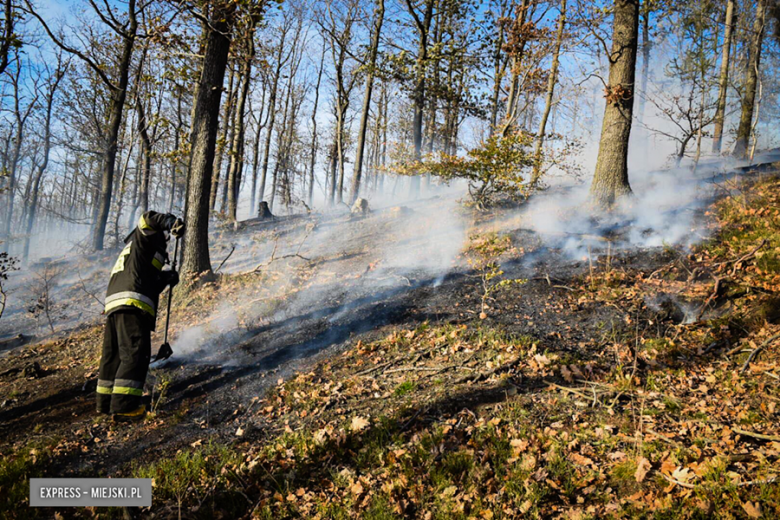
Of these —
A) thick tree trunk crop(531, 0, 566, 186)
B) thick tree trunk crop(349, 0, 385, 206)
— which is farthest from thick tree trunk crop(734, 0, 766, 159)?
thick tree trunk crop(349, 0, 385, 206)

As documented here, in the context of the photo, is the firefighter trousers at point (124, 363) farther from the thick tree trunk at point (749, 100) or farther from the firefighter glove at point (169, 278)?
the thick tree trunk at point (749, 100)

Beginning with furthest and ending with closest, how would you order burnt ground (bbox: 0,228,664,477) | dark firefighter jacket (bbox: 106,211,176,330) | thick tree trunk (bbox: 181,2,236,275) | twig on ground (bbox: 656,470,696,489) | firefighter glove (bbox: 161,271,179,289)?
1. thick tree trunk (bbox: 181,2,236,275)
2. firefighter glove (bbox: 161,271,179,289)
3. dark firefighter jacket (bbox: 106,211,176,330)
4. burnt ground (bbox: 0,228,664,477)
5. twig on ground (bbox: 656,470,696,489)

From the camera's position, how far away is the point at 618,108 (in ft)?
25.8

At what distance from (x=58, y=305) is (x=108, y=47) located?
32.9 feet

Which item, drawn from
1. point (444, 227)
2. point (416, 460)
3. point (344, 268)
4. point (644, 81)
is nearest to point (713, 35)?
point (644, 81)

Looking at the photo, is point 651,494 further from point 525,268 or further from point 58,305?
point 58,305

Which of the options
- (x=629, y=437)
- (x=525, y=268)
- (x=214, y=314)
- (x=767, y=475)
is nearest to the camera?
(x=767, y=475)

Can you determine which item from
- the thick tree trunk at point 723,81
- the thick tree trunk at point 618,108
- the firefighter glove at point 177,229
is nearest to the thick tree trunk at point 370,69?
the thick tree trunk at point 618,108

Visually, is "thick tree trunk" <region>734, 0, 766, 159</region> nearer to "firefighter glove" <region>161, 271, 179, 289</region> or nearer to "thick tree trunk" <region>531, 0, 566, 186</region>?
"thick tree trunk" <region>531, 0, 566, 186</region>

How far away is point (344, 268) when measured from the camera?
8.01m

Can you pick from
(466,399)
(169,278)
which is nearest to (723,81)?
(466,399)

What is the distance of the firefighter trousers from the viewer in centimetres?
377

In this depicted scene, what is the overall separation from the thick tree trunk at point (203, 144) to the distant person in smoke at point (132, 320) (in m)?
3.08

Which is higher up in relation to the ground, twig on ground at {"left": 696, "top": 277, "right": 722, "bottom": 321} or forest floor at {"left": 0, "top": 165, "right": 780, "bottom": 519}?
twig on ground at {"left": 696, "top": 277, "right": 722, "bottom": 321}
